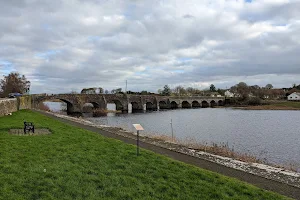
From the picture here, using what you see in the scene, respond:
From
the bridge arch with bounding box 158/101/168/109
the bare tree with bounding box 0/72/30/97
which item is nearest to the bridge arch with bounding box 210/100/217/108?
the bridge arch with bounding box 158/101/168/109

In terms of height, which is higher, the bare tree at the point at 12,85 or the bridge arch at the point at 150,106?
the bare tree at the point at 12,85

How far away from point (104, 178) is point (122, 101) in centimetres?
7384

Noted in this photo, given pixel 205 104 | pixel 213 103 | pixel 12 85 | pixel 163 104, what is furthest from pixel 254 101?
pixel 12 85

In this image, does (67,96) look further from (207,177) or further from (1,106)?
(207,177)

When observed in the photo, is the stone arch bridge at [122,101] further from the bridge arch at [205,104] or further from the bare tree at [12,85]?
the bare tree at [12,85]

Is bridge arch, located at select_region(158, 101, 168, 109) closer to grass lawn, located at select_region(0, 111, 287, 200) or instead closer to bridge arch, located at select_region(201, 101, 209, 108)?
bridge arch, located at select_region(201, 101, 209, 108)

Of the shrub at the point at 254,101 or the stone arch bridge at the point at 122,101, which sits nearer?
the stone arch bridge at the point at 122,101

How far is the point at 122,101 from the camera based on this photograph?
81.1m

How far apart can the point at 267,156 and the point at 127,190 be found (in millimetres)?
14373

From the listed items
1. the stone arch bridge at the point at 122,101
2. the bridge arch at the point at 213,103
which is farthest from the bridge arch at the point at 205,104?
the bridge arch at the point at 213,103

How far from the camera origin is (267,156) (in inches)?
720

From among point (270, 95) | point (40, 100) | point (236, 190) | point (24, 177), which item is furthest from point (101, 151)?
point (270, 95)

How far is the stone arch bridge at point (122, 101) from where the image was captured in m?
66.9

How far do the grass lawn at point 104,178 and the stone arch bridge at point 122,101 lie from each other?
52.8 metres
